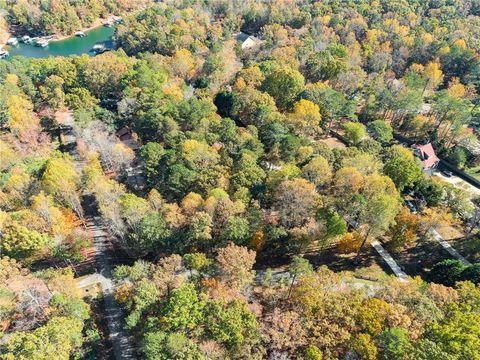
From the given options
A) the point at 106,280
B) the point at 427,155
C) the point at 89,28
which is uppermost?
the point at 427,155

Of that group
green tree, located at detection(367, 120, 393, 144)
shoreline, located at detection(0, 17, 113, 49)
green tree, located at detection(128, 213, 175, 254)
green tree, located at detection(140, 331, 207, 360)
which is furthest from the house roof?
shoreline, located at detection(0, 17, 113, 49)

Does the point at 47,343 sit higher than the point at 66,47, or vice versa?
the point at 66,47

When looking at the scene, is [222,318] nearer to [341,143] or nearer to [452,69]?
[341,143]

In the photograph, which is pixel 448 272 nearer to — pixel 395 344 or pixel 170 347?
pixel 395 344

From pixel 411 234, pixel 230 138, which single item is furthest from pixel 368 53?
pixel 411 234

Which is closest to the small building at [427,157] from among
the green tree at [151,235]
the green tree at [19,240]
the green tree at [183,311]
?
the green tree at [151,235]

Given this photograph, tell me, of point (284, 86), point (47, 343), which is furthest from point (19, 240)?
point (284, 86)

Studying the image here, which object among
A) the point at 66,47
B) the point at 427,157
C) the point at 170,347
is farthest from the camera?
the point at 66,47

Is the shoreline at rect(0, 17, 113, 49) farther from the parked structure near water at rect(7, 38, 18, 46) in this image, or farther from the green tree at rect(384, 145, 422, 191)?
the green tree at rect(384, 145, 422, 191)
